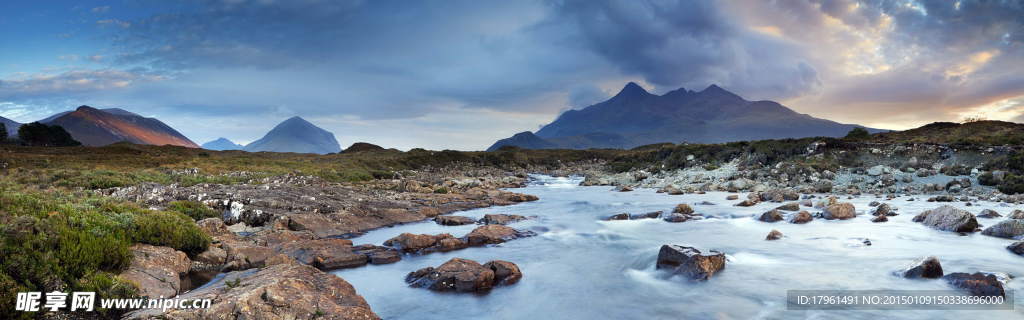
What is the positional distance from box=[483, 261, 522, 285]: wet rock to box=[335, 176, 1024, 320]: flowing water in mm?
238

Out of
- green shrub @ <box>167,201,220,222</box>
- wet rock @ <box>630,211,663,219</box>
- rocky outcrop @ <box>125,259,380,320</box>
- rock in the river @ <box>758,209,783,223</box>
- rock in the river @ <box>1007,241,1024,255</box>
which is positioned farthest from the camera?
wet rock @ <box>630,211,663,219</box>

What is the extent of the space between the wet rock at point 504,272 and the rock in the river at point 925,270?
8180mm

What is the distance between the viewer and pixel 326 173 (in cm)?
3738

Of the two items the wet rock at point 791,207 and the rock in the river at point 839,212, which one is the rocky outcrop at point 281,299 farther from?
the wet rock at point 791,207

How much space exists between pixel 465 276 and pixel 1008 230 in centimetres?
1433

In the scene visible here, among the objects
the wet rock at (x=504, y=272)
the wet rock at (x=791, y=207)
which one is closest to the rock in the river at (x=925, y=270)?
the wet rock at (x=504, y=272)

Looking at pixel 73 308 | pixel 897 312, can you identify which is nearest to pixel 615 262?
pixel 897 312

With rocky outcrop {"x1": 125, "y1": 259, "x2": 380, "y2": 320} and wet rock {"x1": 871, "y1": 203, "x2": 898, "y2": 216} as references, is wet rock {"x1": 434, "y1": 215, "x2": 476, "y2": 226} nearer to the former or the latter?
rocky outcrop {"x1": 125, "y1": 259, "x2": 380, "y2": 320}

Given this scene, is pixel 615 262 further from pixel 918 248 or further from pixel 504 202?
pixel 504 202

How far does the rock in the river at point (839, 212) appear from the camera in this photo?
16.0 meters

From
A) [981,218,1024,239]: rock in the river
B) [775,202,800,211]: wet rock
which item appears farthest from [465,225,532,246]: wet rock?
[981,218,1024,239]: rock in the river

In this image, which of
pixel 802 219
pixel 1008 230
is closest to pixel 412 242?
pixel 802 219

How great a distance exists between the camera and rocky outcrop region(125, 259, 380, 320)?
5.48 metres

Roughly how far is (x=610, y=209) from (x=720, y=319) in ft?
50.7
